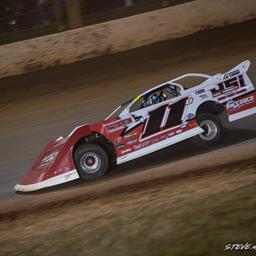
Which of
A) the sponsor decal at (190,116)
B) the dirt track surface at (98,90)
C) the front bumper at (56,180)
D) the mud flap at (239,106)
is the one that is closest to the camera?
the front bumper at (56,180)

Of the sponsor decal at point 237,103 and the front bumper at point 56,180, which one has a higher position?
the sponsor decal at point 237,103

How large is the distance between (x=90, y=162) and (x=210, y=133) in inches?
60.2

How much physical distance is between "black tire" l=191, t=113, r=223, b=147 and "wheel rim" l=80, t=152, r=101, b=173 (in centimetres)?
125

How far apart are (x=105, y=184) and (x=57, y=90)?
266 cm

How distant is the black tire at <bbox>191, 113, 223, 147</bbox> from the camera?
630 cm

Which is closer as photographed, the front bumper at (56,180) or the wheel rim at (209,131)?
the front bumper at (56,180)

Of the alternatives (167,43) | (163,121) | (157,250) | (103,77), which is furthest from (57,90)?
(157,250)

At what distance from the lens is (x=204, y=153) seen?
20.4 ft

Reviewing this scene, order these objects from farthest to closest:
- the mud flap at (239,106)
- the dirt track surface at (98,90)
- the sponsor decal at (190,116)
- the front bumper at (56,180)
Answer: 1. the dirt track surface at (98,90)
2. the mud flap at (239,106)
3. the sponsor decal at (190,116)
4. the front bumper at (56,180)

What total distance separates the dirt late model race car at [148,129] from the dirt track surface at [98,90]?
0.22m

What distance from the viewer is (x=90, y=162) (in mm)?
6176

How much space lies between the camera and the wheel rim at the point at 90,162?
6.16 metres

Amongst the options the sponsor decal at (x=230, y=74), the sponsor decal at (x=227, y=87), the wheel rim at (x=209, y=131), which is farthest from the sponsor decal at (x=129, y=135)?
the sponsor decal at (x=230, y=74)

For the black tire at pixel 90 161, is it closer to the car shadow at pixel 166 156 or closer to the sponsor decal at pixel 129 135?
the car shadow at pixel 166 156
